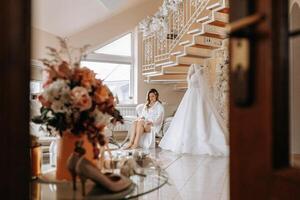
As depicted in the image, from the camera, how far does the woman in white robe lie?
661 centimetres

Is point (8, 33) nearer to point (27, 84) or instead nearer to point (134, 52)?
point (27, 84)

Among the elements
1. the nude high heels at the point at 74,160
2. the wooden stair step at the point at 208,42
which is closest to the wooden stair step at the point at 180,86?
the wooden stair step at the point at 208,42

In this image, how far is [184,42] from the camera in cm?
731

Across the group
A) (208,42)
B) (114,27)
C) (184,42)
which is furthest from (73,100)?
(114,27)

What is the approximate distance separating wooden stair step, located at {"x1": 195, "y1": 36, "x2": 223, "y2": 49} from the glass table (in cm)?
545

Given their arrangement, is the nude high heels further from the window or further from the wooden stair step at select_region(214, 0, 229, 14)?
the window

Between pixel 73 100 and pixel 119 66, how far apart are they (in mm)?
7600

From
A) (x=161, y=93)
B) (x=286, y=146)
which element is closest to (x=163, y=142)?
(x=161, y=93)

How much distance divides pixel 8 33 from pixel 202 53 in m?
6.97

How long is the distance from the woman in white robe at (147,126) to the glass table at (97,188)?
4.68 metres

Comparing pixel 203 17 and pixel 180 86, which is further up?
pixel 203 17

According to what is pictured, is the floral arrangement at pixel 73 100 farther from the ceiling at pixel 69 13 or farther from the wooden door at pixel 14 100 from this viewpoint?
the ceiling at pixel 69 13

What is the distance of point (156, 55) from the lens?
8695 mm

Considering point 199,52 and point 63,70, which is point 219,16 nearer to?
point 199,52
